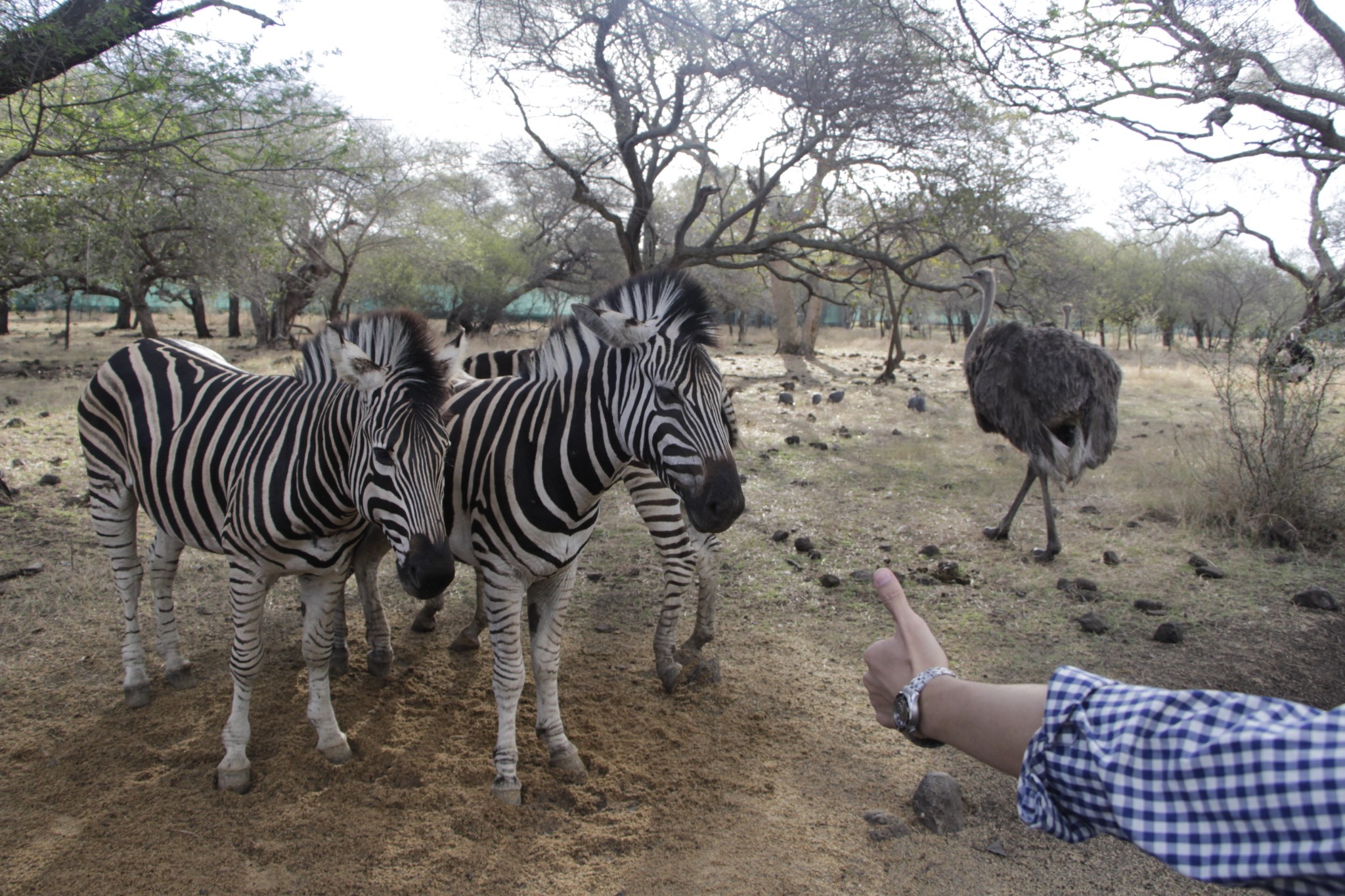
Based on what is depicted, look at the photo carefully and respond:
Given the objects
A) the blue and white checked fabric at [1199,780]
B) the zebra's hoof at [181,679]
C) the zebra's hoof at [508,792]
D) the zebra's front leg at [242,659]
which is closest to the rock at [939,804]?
the zebra's hoof at [508,792]

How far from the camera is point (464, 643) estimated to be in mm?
4746

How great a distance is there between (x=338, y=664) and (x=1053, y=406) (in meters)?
6.16

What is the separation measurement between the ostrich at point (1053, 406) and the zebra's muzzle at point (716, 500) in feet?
15.0

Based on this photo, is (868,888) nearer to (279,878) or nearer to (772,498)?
(279,878)

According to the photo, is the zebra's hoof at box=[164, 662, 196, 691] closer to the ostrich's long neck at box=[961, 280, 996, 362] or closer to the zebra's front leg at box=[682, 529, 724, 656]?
the zebra's front leg at box=[682, 529, 724, 656]

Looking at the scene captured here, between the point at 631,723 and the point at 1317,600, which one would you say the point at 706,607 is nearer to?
the point at 631,723

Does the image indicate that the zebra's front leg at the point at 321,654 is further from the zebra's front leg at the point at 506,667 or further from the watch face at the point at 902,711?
the watch face at the point at 902,711

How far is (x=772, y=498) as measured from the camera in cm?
816

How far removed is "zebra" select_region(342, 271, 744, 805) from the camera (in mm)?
3062

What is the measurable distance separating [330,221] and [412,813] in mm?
22929

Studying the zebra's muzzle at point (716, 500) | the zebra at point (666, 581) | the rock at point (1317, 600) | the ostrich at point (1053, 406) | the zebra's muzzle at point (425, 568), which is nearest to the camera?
the zebra's muzzle at point (425, 568)

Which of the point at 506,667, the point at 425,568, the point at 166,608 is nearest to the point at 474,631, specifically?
the point at 506,667

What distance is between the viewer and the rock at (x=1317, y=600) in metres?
5.23

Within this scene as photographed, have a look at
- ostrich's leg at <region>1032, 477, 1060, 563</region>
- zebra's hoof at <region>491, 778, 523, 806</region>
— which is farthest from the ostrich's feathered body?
zebra's hoof at <region>491, 778, 523, 806</region>
